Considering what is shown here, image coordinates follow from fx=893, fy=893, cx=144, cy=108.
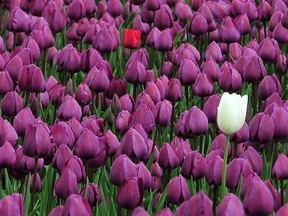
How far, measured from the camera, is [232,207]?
2.18 metres

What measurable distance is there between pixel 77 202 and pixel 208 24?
8.43 feet

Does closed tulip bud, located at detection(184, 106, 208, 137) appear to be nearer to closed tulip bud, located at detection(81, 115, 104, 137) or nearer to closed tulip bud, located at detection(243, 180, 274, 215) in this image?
closed tulip bud, located at detection(81, 115, 104, 137)

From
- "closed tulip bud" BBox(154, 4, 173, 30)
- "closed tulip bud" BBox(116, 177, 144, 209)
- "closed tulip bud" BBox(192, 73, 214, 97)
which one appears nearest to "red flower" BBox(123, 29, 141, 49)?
"closed tulip bud" BBox(154, 4, 173, 30)

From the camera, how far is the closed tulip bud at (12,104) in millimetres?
3434

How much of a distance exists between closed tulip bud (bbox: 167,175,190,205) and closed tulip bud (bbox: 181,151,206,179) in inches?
5.7

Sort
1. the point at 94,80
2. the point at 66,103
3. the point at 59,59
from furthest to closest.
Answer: the point at 59,59, the point at 94,80, the point at 66,103

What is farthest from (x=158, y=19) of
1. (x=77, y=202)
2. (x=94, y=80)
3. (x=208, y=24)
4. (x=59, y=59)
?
(x=77, y=202)

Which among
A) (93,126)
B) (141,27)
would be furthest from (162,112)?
(141,27)

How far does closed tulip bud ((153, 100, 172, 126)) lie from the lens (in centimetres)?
333

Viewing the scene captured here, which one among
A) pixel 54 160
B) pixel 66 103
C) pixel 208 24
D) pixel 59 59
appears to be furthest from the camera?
pixel 208 24

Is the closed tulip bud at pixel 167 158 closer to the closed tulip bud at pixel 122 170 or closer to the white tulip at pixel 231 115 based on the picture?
the closed tulip bud at pixel 122 170

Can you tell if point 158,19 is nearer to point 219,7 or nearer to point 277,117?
point 219,7

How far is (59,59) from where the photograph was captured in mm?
4168

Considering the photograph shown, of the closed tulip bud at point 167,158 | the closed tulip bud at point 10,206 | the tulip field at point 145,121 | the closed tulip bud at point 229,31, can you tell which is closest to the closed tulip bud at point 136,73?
the tulip field at point 145,121
